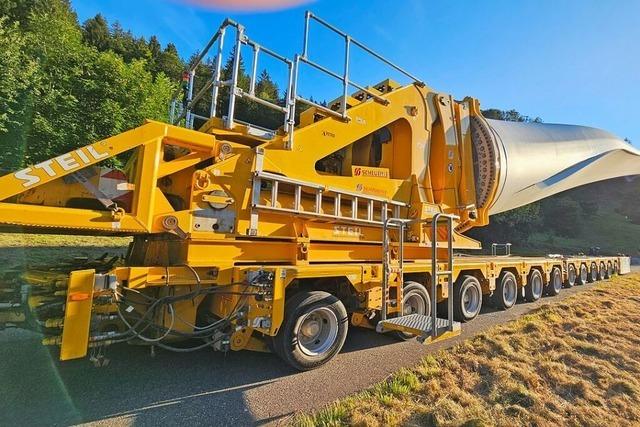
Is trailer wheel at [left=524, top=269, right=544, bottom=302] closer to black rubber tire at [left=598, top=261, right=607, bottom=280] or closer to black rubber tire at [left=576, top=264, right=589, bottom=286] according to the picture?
black rubber tire at [left=576, top=264, right=589, bottom=286]

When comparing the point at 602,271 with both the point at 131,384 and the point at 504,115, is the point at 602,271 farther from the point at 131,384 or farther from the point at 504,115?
the point at 504,115

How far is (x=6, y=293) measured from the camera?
394 cm

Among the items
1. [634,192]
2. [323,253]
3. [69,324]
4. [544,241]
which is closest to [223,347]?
[69,324]

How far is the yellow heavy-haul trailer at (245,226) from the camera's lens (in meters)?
3.69

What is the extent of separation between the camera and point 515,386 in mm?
3887

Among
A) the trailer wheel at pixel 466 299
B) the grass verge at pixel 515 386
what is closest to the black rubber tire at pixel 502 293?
the trailer wheel at pixel 466 299

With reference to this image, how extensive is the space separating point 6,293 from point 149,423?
7.28ft

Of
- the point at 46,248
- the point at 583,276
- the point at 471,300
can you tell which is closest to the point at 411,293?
the point at 471,300

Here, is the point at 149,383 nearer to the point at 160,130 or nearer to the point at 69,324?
the point at 69,324

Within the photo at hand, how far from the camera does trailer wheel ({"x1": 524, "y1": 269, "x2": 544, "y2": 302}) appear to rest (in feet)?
32.2

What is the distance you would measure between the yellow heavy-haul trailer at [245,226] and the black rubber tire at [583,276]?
10260mm

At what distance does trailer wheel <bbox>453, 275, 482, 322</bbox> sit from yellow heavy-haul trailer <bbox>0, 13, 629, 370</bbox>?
0.65m

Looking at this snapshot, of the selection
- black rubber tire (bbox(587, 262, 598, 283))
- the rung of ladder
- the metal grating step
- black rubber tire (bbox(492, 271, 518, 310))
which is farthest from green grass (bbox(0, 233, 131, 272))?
black rubber tire (bbox(587, 262, 598, 283))

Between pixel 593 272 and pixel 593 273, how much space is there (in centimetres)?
4
